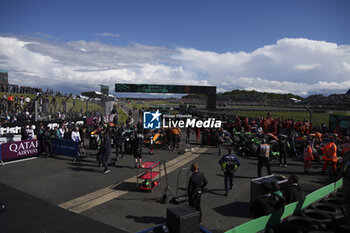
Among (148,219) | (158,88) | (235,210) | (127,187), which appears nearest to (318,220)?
(235,210)

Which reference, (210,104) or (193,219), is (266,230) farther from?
(210,104)

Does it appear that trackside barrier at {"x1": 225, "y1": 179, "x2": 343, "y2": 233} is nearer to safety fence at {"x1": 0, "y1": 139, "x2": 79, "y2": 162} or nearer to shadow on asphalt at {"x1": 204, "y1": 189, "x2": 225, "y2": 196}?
shadow on asphalt at {"x1": 204, "y1": 189, "x2": 225, "y2": 196}

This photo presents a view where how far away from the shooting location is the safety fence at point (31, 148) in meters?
12.4

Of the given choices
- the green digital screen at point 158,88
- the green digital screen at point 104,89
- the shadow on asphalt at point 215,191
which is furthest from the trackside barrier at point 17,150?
the green digital screen at point 158,88

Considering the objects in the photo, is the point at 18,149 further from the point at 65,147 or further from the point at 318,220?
the point at 318,220

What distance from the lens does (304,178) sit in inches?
426

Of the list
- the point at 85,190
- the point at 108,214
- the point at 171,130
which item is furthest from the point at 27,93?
the point at 108,214

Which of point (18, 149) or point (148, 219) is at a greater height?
point (18, 149)

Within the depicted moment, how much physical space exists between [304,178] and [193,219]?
9094mm

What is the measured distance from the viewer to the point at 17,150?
42.3 feet

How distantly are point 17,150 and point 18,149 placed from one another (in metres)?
0.07

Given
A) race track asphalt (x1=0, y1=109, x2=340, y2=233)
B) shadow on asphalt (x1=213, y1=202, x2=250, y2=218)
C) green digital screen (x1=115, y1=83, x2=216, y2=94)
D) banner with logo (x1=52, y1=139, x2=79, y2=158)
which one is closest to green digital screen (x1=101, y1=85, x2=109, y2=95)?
green digital screen (x1=115, y1=83, x2=216, y2=94)

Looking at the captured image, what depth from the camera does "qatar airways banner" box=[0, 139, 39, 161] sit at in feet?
40.5

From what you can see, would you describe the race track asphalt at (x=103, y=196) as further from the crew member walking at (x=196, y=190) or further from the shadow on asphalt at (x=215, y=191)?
the crew member walking at (x=196, y=190)
